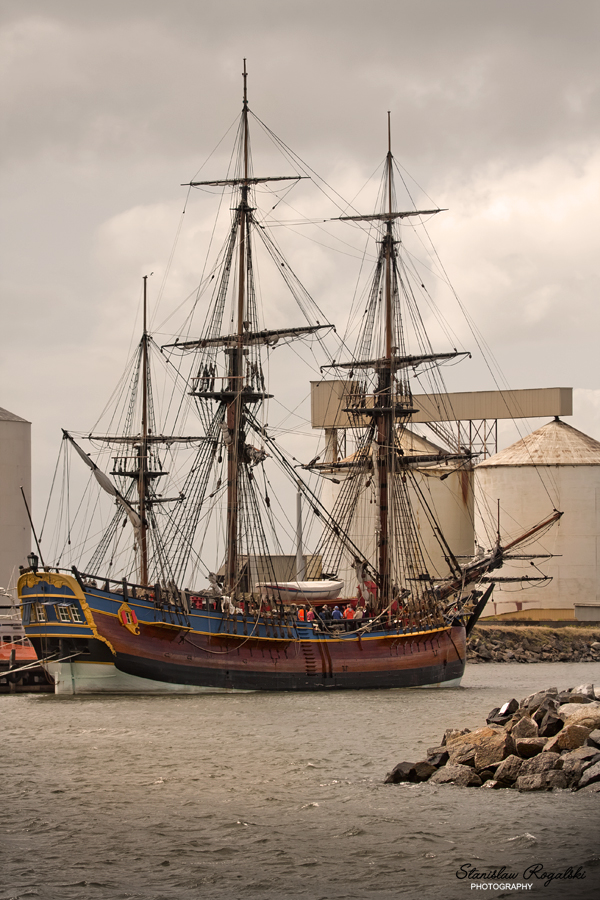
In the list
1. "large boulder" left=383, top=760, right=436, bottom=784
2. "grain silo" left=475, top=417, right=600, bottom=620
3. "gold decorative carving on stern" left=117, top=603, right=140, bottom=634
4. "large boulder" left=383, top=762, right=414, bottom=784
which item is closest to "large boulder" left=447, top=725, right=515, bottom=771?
"large boulder" left=383, top=760, right=436, bottom=784

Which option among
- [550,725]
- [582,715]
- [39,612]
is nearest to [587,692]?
[550,725]

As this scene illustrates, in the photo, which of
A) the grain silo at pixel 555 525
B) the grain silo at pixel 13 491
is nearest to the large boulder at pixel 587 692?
the grain silo at pixel 13 491

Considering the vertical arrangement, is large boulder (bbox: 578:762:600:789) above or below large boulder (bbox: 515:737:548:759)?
below

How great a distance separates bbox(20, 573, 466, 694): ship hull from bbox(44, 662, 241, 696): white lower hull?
32mm

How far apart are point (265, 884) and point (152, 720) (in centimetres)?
1627

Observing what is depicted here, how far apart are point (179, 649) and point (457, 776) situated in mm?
19730

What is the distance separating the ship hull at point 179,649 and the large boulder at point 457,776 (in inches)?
746

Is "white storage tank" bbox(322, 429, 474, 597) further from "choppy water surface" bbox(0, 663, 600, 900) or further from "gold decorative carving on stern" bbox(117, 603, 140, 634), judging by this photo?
"choppy water surface" bbox(0, 663, 600, 900)

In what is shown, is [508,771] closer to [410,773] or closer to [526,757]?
[526,757]

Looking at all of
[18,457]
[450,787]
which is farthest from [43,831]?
[18,457]

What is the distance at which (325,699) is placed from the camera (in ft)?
120

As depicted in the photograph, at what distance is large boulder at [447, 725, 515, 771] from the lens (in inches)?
776

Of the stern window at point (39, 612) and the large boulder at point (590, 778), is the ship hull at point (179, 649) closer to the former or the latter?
the stern window at point (39, 612)

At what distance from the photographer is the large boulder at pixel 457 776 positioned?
63.1 ft
